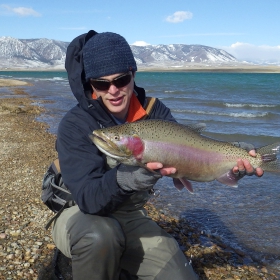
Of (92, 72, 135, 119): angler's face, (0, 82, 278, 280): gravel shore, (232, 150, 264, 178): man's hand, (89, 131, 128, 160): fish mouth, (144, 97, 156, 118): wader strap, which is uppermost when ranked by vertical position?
(92, 72, 135, 119): angler's face

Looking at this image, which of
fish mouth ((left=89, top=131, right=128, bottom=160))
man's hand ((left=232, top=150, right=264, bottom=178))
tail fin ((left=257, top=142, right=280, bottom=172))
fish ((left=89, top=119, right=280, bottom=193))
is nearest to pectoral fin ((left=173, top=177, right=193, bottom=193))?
fish ((left=89, top=119, right=280, bottom=193))

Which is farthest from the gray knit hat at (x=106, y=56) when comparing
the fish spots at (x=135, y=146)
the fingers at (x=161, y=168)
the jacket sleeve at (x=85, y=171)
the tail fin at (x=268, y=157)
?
the tail fin at (x=268, y=157)

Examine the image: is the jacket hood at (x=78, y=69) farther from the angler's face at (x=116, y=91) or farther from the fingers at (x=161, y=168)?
the fingers at (x=161, y=168)

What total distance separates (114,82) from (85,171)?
87 centimetres

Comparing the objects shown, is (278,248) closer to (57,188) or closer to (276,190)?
(276,190)

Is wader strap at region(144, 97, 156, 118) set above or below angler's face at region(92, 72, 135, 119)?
below

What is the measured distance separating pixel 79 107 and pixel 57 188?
32.3 inches

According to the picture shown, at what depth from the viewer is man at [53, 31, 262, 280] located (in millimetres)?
3105

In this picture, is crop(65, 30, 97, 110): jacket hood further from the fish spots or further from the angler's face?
the fish spots

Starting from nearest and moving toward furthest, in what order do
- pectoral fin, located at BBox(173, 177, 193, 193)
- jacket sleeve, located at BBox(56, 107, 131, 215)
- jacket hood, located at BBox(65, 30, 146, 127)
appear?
jacket sleeve, located at BBox(56, 107, 131, 215) < pectoral fin, located at BBox(173, 177, 193, 193) < jacket hood, located at BBox(65, 30, 146, 127)

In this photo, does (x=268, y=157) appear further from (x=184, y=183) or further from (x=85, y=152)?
(x=85, y=152)

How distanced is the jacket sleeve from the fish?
242 mm

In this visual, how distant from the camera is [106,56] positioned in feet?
11.2

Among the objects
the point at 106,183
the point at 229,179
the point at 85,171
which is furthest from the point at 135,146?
the point at 229,179
